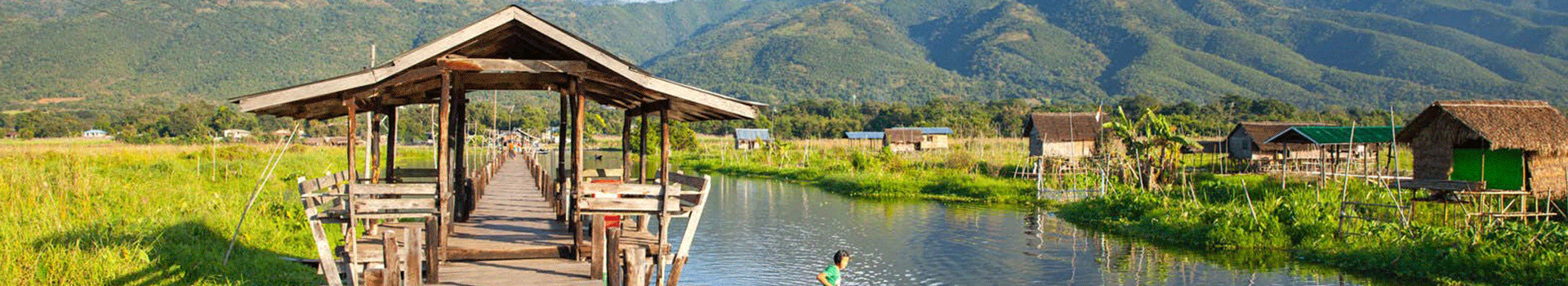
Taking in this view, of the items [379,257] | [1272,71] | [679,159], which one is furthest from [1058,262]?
[1272,71]

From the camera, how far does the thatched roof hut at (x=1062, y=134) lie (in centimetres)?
4816

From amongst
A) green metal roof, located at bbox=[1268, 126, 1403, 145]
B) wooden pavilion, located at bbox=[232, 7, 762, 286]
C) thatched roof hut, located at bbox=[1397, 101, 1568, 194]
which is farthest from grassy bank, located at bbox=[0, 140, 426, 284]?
green metal roof, located at bbox=[1268, 126, 1403, 145]

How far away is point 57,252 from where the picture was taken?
12.3 meters

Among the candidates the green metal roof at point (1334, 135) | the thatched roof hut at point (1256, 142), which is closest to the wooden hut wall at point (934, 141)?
the thatched roof hut at point (1256, 142)

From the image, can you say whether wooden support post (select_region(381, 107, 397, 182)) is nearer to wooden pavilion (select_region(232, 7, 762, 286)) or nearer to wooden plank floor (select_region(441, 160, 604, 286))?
wooden plank floor (select_region(441, 160, 604, 286))

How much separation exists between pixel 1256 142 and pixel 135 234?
126 feet

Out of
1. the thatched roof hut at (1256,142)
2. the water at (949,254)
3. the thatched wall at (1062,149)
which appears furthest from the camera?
the thatched wall at (1062,149)

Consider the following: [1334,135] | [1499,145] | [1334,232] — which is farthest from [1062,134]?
[1334,232]

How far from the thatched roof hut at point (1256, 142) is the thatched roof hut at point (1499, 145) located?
1813cm

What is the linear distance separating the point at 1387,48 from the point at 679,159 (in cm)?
15299

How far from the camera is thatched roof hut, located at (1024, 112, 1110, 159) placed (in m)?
48.2

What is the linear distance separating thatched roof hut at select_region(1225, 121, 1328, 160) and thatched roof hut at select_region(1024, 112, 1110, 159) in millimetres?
5260

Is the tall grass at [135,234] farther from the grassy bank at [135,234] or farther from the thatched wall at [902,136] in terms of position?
the thatched wall at [902,136]

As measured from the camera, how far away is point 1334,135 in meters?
34.2
